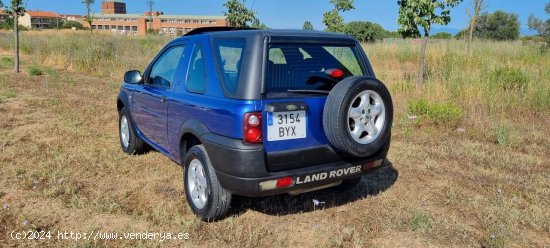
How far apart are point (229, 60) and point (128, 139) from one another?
9.15 feet

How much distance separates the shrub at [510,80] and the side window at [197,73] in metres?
7.83

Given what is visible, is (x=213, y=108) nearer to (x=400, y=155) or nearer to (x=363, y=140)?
(x=363, y=140)

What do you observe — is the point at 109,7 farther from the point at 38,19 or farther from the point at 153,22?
the point at 153,22

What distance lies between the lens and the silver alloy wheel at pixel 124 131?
558cm

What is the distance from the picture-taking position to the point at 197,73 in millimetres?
3676

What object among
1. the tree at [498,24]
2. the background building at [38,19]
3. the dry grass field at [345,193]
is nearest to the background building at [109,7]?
the background building at [38,19]

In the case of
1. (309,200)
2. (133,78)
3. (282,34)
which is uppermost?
(282,34)

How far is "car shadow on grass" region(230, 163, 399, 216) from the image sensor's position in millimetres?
3875

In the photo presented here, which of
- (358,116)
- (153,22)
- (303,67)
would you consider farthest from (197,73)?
(153,22)

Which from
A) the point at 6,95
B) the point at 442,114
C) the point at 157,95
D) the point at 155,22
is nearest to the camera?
the point at 157,95

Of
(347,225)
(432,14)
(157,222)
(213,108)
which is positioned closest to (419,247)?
(347,225)

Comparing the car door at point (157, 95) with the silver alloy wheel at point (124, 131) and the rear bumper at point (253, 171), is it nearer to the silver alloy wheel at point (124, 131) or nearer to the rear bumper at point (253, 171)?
the silver alloy wheel at point (124, 131)

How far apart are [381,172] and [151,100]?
2.81 metres

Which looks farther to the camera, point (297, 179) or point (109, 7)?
point (109, 7)
